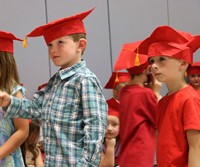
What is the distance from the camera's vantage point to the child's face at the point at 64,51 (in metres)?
2.04

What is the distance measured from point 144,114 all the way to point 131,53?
1.42 ft

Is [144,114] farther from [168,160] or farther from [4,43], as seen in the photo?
[4,43]

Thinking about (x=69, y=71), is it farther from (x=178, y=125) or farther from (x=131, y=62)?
(x=131, y=62)

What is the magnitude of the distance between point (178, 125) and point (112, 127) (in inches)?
39.3

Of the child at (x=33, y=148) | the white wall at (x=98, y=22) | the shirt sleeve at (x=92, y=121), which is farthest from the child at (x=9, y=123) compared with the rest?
the white wall at (x=98, y=22)

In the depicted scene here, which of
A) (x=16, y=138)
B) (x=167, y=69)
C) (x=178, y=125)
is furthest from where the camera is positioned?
(x=16, y=138)

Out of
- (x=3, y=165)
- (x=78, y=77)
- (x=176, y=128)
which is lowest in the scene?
(x=3, y=165)

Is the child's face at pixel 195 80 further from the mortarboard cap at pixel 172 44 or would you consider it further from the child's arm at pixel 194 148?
the child's arm at pixel 194 148

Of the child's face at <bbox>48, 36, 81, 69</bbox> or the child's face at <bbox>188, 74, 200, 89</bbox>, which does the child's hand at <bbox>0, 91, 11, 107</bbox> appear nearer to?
the child's face at <bbox>48, 36, 81, 69</bbox>

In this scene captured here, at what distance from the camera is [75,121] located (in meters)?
1.93

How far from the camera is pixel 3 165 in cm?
225

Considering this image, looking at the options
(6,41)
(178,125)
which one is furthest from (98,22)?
(178,125)

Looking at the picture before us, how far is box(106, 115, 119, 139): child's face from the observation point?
9.64 feet

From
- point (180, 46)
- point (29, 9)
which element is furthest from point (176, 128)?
point (29, 9)
